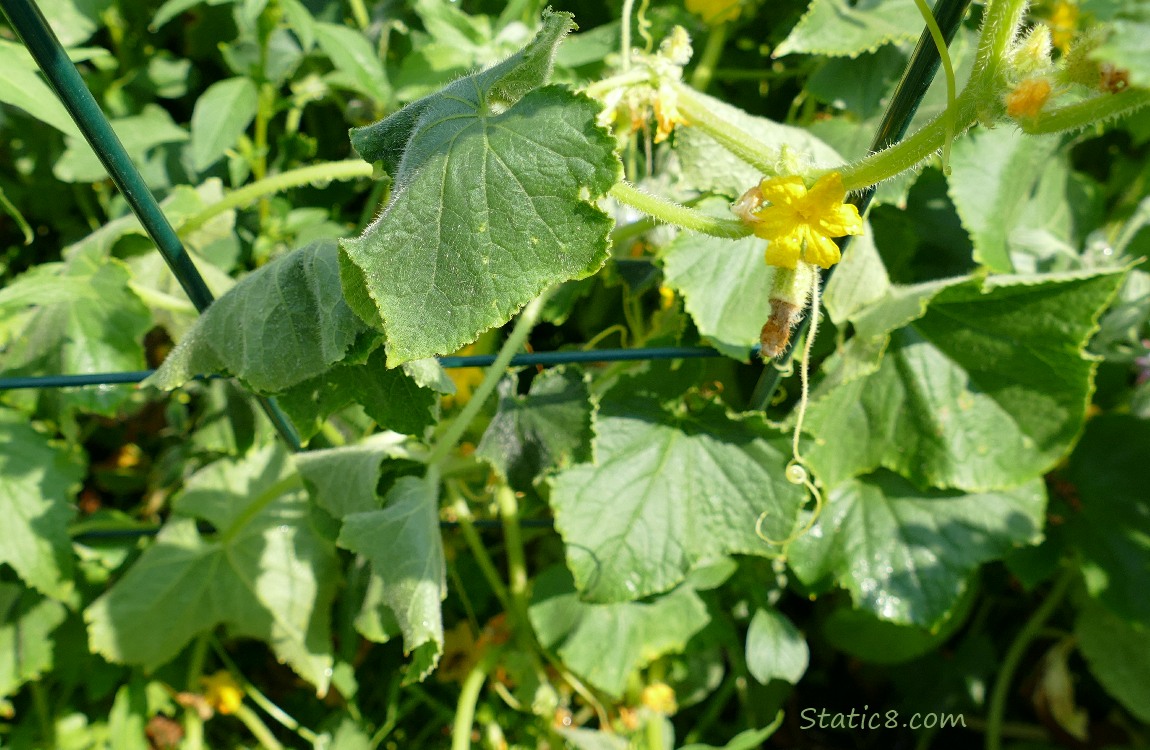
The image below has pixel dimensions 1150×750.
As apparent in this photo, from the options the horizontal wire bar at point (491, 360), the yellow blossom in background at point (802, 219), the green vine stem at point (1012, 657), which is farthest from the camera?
the green vine stem at point (1012, 657)

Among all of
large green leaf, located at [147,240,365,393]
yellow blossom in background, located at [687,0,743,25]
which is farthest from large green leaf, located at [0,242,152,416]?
yellow blossom in background, located at [687,0,743,25]

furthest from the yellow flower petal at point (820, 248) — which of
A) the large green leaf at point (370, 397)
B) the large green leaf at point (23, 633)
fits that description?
the large green leaf at point (23, 633)

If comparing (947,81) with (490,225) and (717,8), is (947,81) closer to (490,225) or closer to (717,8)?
(490,225)

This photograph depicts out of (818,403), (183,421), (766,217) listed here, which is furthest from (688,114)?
(183,421)

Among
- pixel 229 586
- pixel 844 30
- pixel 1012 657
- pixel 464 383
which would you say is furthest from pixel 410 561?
pixel 1012 657

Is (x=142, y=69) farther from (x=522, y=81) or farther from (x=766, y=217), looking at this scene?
(x=766, y=217)

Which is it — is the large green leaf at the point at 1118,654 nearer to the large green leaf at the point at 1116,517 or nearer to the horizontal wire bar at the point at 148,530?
the large green leaf at the point at 1116,517
